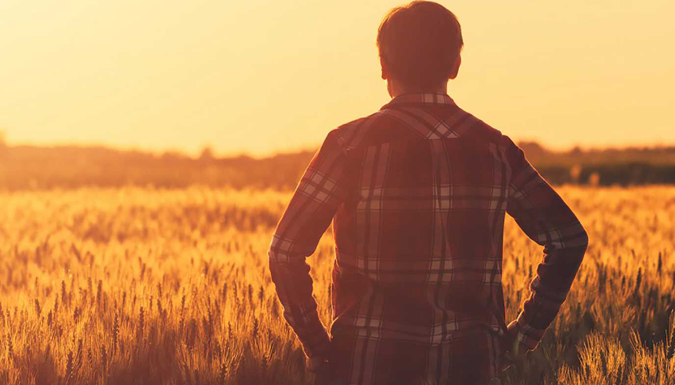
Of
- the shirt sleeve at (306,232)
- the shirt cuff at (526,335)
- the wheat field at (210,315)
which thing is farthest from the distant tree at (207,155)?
the shirt sleeve at (306,232)

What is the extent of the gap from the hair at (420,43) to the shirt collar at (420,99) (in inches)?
1.1

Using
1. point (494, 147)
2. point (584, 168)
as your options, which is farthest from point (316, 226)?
point (584, 168)

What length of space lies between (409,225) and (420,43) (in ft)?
1.77

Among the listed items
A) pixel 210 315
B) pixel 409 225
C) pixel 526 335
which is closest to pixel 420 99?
pixel 409 225

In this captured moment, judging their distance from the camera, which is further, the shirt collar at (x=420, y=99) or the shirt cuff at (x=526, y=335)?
the shirt cuff at (x=526, y=335)

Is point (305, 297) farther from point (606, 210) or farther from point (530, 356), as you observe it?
point (606, 210)

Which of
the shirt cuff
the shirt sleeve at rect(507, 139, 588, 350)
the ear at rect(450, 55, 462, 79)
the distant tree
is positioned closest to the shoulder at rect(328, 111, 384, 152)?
the ear at rect(450, 55, 462, 79)

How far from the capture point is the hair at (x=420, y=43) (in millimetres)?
2002

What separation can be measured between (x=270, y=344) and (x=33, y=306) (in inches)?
49.3

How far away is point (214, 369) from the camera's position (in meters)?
2.65

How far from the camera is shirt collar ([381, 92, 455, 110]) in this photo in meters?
2.07

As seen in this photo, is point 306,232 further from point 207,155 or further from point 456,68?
point 207,155

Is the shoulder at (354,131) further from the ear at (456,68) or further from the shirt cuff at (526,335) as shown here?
the shirt cuff at (526,335)

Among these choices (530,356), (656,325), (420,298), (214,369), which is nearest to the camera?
(420,298)
